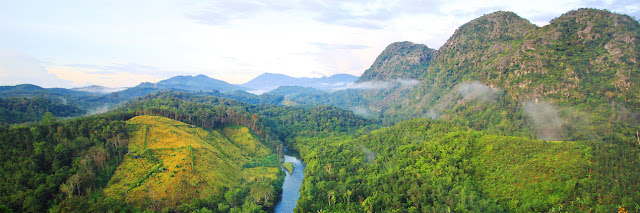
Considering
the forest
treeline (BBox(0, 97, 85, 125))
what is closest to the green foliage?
the forest

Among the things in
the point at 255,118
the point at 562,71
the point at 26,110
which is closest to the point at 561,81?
the point at 562,71

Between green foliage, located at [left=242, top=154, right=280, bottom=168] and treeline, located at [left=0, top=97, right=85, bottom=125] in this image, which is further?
treeline, located at [left=0, top=97, right=85, bottom=125]

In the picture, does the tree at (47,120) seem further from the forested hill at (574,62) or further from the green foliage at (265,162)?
the forested hill at (574,62)

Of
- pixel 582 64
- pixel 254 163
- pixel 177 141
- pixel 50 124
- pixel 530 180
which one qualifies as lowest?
pixel 254 163

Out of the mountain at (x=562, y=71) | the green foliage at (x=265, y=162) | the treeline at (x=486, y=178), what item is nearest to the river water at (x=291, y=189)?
the green foliage at (x=265, y=162)

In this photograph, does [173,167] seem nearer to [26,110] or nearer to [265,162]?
[265,162]

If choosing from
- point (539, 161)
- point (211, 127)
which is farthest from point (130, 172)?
point (539, 161)

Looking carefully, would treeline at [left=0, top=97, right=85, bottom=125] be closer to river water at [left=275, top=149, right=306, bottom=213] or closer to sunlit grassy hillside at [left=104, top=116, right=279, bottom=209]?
sunlit grassy hillside at [left=104, top=116, right=279, bottom=209]

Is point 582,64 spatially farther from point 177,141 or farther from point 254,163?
point 177,141
